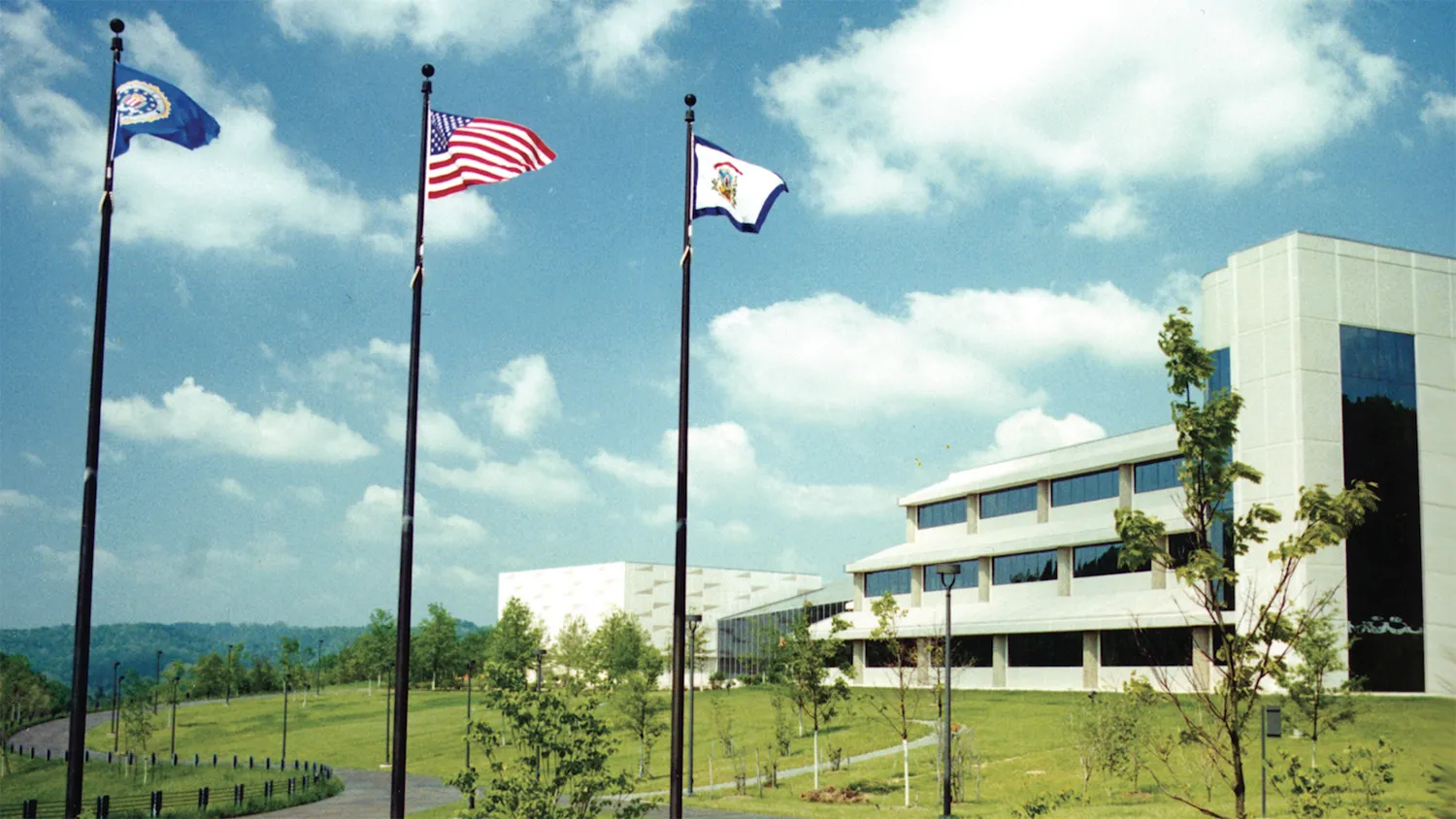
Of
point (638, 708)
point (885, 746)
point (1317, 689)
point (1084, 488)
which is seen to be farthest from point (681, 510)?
point (1084, 488)

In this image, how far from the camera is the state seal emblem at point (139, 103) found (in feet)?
67.4

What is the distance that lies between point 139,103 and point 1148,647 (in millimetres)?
49414

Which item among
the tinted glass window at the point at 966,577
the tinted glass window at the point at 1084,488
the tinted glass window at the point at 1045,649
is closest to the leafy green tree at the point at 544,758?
the tinted glass window at the point at 1045,649

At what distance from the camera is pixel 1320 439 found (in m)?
53.7

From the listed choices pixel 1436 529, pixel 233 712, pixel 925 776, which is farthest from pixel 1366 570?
pixel 233 712

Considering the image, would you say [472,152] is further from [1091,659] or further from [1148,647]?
[1091,659]

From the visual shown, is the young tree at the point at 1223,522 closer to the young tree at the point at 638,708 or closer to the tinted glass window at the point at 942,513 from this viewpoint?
the young tree at the point at 638,708

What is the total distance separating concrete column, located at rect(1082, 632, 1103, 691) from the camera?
63625 millimetres

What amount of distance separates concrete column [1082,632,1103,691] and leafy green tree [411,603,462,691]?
252ft

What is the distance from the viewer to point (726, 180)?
21.4 metres

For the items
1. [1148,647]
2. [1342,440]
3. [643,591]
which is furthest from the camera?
[643,591]

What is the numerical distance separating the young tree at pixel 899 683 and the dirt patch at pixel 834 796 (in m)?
1.77

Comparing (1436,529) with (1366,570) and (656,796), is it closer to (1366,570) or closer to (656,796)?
(1366,570)

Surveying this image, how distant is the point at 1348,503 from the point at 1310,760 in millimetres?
25345
